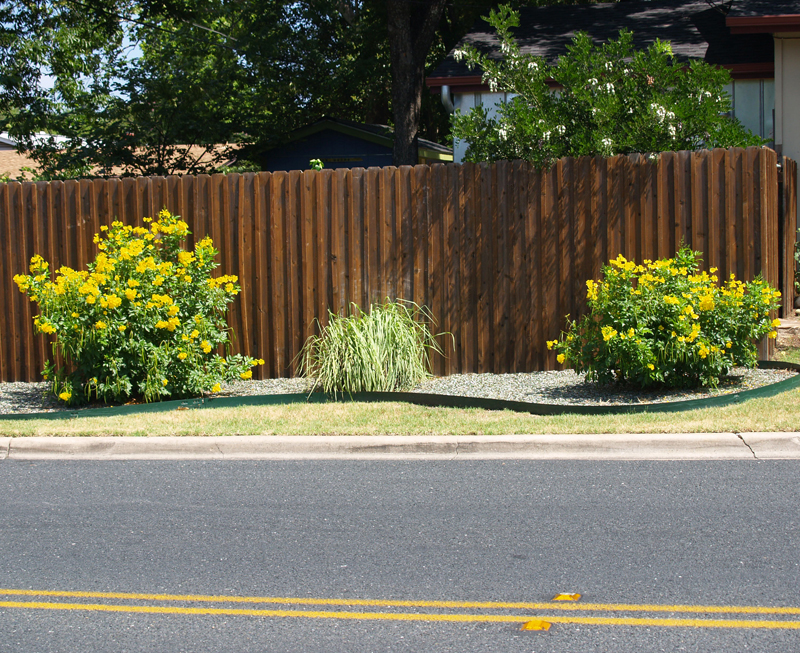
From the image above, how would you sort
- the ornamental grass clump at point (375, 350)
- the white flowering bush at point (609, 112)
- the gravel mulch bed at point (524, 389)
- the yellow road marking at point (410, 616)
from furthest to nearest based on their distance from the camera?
the white flowering bush at point (609, 112) < the ornamental grass clump at point (375, 350) < the gravel mulch bed at point (524, 389) < the yellow road marking at point (410, 616)

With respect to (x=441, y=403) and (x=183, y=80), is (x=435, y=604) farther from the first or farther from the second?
(x=183, y=80)

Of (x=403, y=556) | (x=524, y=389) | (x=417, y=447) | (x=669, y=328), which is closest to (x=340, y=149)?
(x=524, y=389)

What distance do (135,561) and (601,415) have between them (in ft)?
14.1

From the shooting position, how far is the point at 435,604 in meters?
4.08

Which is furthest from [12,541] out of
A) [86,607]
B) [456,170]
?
[456,170]

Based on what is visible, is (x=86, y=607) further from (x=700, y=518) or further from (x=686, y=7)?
(x=686, y=7)

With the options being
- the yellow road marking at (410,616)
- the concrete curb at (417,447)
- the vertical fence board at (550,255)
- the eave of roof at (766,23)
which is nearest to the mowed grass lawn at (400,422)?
the concrete curb at (417,447)

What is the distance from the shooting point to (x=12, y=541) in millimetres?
5125

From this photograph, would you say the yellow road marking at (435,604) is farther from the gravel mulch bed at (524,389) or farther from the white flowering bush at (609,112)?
the white flowering bush at (609,112)

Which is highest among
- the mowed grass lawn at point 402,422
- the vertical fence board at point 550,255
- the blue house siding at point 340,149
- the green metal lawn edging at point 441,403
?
the blue house siding at point 340,149

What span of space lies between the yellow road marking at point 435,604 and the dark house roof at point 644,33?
11.4 metres

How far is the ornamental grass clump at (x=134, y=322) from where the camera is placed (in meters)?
8.55

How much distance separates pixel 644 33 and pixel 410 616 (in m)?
15.0

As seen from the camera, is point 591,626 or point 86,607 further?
point 86,607
